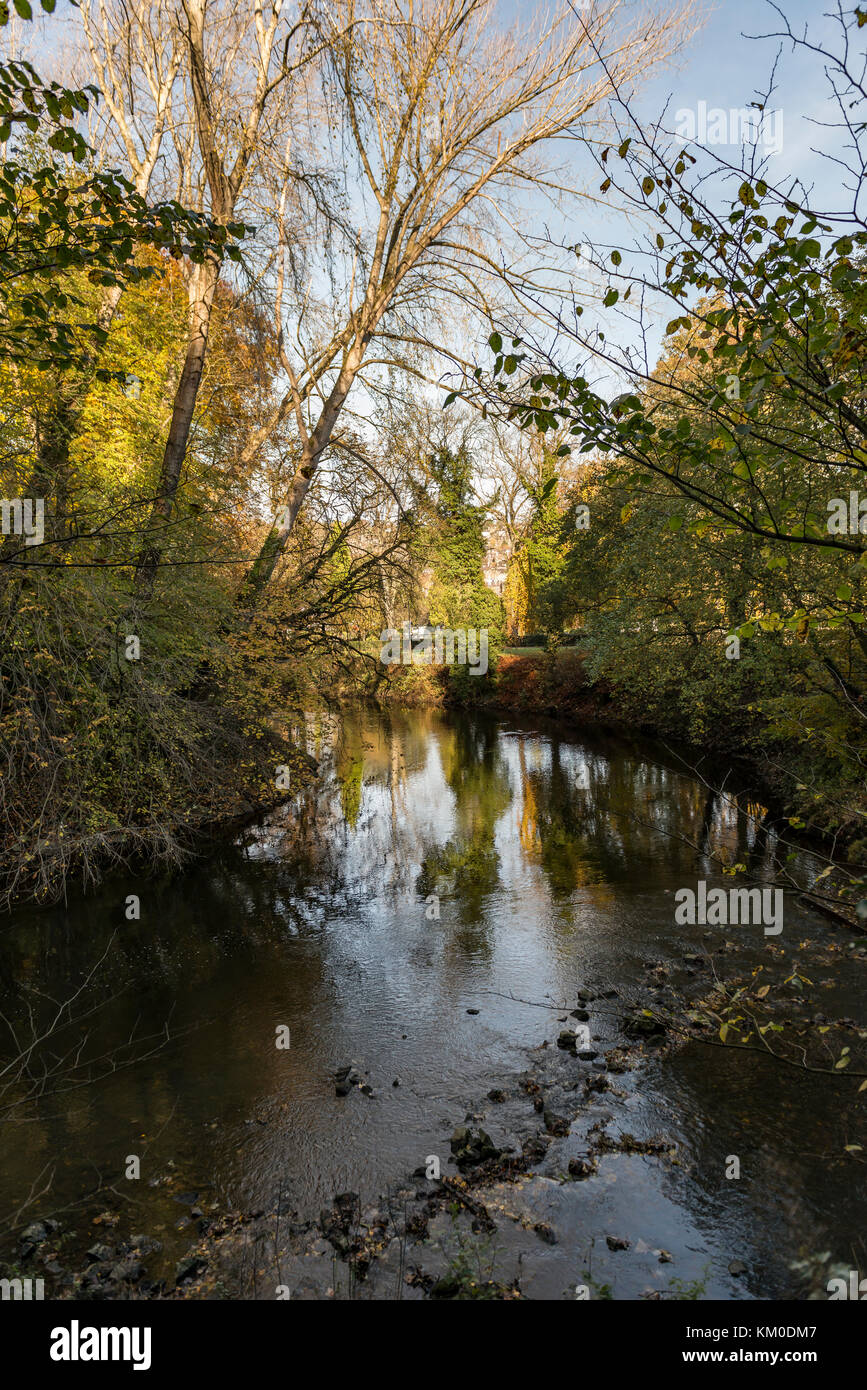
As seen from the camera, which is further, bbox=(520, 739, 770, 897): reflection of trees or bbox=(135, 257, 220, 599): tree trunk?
bbox=(520, 739, 770, 897): reflection of trees

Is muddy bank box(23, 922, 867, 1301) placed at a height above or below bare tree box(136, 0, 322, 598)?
below

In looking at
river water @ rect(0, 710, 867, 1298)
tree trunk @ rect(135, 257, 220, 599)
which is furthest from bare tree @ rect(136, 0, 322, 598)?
river water @ rect(0, 710, 867, 1298)

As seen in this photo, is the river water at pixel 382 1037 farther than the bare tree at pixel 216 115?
No

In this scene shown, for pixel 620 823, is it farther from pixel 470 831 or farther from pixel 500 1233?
pixel 500 1233

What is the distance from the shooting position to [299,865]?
11.4 meters

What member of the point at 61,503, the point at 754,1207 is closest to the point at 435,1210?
the point at 754,1207

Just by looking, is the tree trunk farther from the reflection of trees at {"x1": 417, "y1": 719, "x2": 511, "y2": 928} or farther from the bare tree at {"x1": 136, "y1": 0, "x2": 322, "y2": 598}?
the reflection of trees at {"x1": 417, "y1": 719, "x2": 511, "y2": 928}

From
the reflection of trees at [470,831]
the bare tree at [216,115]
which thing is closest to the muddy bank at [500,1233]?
the reflection of trees at [470,831]

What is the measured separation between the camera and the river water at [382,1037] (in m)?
4.34

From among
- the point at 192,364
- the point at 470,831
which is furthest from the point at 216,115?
the point at 470,831

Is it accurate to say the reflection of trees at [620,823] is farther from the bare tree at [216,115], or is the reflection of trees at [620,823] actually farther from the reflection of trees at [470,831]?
the bare tree at [216,115]

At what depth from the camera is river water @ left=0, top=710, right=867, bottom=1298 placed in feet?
14.3
